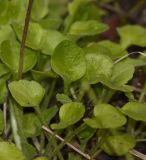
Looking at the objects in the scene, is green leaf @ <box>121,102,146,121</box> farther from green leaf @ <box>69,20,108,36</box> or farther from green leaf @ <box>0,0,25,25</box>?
green leaf @ <box>0,0,25,25</box>

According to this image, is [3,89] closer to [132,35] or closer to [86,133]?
[86,133]

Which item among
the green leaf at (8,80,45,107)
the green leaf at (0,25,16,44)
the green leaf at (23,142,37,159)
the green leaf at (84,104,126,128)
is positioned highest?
the green leaf at (0,25,16,44)

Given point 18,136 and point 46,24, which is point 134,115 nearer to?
point 18,136

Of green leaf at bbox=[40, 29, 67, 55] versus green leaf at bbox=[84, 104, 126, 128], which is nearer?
green leaf at bbox=[84, 104, 126, 128]

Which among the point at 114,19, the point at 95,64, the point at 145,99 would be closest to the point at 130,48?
the point at 114,19

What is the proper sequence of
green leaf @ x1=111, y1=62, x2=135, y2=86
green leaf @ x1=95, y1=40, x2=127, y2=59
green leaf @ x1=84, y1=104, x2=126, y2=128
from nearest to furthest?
green leaf @ x1=84, y1=104, x2=126, y2=128 → green leaf @ x1=111, y1=62, x2=135, y2=86 → green leaf @ x1=95, y1=40, x2=127, y2=59

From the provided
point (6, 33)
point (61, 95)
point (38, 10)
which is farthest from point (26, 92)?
point (38, 10)

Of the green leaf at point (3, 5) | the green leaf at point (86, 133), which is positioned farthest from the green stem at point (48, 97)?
the green leaf at point (3, 5)

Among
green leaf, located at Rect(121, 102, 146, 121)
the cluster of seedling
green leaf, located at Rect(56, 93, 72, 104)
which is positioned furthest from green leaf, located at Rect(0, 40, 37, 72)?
green leaf, located at Rect(121, 102, 146, 121)
